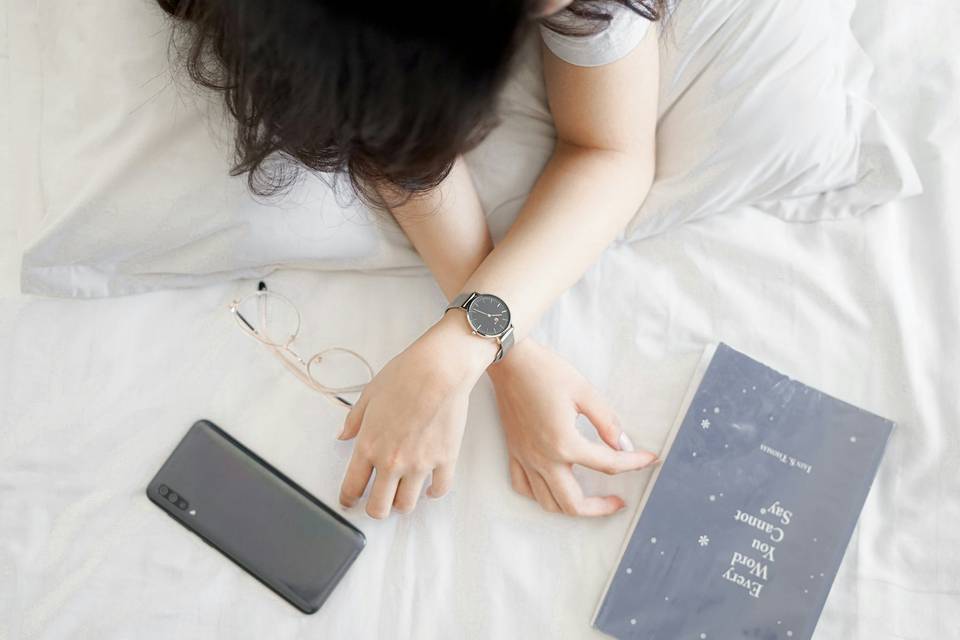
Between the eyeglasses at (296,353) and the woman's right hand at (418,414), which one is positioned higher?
the woman's right hand at (418,414)

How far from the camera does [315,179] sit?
865 millimetres

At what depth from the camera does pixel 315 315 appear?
932 mm

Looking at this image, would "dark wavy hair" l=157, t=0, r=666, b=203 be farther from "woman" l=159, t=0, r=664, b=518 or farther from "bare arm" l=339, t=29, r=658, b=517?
"bare arm" l=339, t=29, r=658, b=517

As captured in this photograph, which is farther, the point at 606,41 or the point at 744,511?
the point at 744,511

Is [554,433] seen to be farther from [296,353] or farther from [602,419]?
[296,353]

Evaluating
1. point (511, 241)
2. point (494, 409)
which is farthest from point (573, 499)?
point (511, 241)

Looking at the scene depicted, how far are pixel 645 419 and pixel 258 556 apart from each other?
44 cm

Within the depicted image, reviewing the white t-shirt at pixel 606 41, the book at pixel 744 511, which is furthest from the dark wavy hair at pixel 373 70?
the book at pixel 744 511

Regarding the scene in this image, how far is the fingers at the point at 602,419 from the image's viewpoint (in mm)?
856

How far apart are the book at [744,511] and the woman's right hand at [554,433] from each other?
0.05m

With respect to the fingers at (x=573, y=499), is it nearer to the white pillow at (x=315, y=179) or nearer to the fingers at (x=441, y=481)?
the fingers at (x=441, y=481)

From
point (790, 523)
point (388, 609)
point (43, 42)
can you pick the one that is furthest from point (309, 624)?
point (43, 42)

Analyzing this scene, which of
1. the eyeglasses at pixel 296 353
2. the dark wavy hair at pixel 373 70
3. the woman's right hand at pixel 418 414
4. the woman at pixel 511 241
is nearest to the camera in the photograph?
the dark wavy hair at pixel 373 70

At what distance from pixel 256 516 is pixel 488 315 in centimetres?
33
